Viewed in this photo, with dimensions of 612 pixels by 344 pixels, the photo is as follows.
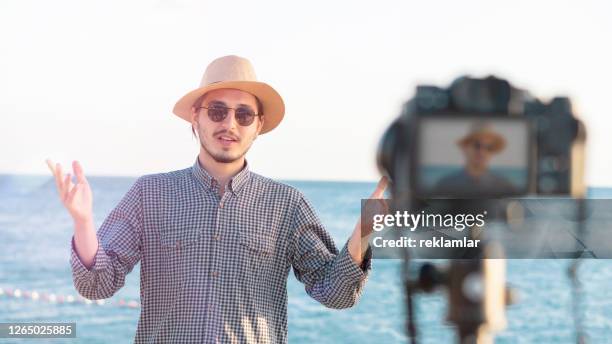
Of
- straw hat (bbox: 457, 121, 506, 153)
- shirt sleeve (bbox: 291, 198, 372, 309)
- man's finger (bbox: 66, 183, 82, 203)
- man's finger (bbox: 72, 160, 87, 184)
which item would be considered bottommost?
shirt sleeve (bbox: 291, 198, 372, 309)

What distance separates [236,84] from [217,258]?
324 mm

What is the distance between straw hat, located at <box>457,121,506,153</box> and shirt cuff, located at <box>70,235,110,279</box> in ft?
2.34

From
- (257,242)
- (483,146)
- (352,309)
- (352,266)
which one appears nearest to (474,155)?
(483,146)

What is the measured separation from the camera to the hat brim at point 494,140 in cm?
125

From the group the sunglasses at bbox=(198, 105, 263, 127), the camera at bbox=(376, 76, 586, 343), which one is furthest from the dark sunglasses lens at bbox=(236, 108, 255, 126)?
the camera at bbox=(376, 76, 586, 343)

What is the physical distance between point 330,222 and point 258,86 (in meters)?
16.2

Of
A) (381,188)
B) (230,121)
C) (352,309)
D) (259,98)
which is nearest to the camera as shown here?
(381,188)

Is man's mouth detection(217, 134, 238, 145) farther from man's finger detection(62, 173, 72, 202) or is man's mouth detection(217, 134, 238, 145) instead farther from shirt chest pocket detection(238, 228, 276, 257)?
man's finger detection(62, 173, 72, 202)

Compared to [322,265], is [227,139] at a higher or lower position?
higher

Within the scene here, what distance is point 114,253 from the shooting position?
1764mm

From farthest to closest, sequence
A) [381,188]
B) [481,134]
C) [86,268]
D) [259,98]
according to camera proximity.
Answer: [259,98] < [86,268] < [381,188] < [481,134]

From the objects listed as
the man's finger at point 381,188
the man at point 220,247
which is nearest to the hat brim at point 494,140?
the man's finger at point 381,188

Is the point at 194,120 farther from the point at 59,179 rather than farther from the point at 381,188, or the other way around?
the point at 381,188

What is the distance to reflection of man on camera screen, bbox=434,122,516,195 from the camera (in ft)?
4.10
